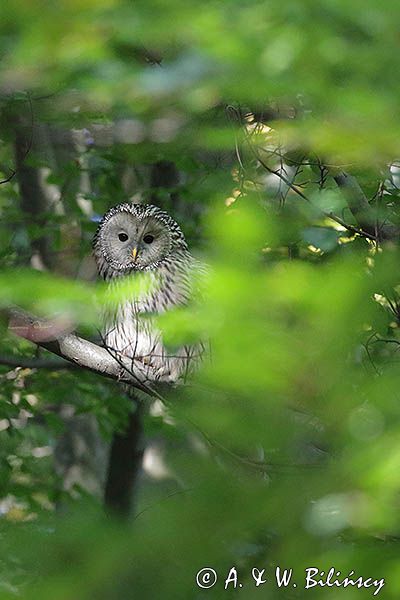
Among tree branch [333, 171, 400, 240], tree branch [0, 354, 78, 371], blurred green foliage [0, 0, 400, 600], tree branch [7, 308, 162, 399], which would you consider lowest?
tree branch [0, 354, 78, 371]

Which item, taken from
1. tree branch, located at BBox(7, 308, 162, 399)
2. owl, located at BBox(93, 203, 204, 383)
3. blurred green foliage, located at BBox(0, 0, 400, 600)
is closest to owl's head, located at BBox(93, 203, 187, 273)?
owl, located at BBox(93, 203, 204, 383)

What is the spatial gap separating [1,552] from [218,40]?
→ 72cm

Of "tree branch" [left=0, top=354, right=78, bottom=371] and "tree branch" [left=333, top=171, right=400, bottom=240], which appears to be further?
"tree branch" [left=0, top=354, right=78, bottom=371]

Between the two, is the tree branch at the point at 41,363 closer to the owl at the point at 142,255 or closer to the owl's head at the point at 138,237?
the owl at the point at 142,255

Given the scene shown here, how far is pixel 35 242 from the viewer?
722 cm

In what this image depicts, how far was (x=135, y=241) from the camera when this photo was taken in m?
5.38

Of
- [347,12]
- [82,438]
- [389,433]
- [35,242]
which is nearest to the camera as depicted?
[389,433]

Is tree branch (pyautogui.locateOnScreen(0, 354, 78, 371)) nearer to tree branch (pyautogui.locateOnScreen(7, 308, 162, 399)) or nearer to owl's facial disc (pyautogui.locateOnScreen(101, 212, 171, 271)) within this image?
owl's facial disc (pyautogui.locateOnScreen(101, 212, 171, 271))

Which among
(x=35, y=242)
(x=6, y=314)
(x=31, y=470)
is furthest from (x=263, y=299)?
(x=35, y=242)

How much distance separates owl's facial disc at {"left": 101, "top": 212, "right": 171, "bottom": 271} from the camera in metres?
5.31

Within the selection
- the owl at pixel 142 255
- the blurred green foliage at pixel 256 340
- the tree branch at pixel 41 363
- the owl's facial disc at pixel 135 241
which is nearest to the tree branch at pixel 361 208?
the owl at pixel 142 255

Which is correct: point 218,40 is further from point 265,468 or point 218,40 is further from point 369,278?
point 265,468

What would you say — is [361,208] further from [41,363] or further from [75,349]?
[41,363]

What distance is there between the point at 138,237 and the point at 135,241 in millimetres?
29
